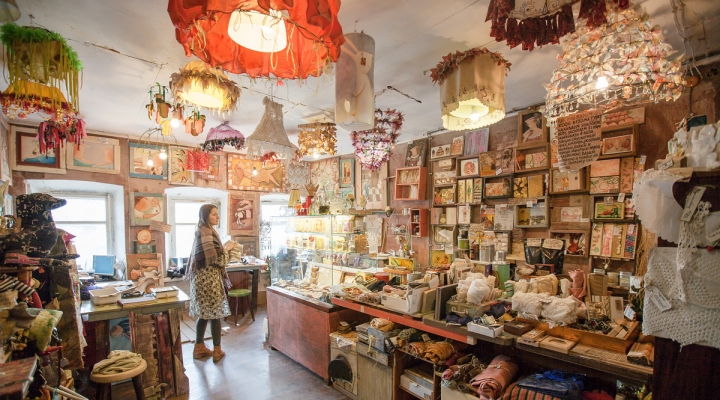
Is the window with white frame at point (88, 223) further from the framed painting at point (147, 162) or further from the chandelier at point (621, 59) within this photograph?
the chandelier at point (621, 59)

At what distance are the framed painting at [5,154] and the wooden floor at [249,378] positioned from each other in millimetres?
3140

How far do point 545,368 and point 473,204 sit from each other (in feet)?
7.37

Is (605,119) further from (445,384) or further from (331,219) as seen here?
(331,219)

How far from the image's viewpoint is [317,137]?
417 cm

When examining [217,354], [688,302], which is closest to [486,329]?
[688,302]

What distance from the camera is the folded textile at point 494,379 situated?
234cm

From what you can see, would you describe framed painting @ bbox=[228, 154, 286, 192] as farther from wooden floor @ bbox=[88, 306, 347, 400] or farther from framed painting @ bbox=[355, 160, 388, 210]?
wooden floor @ bbox=[88, 306, 347, 400]

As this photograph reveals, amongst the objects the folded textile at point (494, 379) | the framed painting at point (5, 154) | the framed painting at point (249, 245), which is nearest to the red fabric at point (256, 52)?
the folded textile at point (494, 379)

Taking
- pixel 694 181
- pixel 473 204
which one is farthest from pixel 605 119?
pixel 694 181

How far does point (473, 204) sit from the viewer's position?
456 cm

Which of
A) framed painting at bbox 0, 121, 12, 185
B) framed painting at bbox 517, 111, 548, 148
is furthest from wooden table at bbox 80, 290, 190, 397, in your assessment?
framed painting at bbox 517, 111, 548, 148

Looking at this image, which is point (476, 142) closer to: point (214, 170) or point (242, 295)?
point (242, 295)

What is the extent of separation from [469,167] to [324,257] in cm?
253

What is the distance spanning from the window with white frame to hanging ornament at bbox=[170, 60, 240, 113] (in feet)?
15.4
